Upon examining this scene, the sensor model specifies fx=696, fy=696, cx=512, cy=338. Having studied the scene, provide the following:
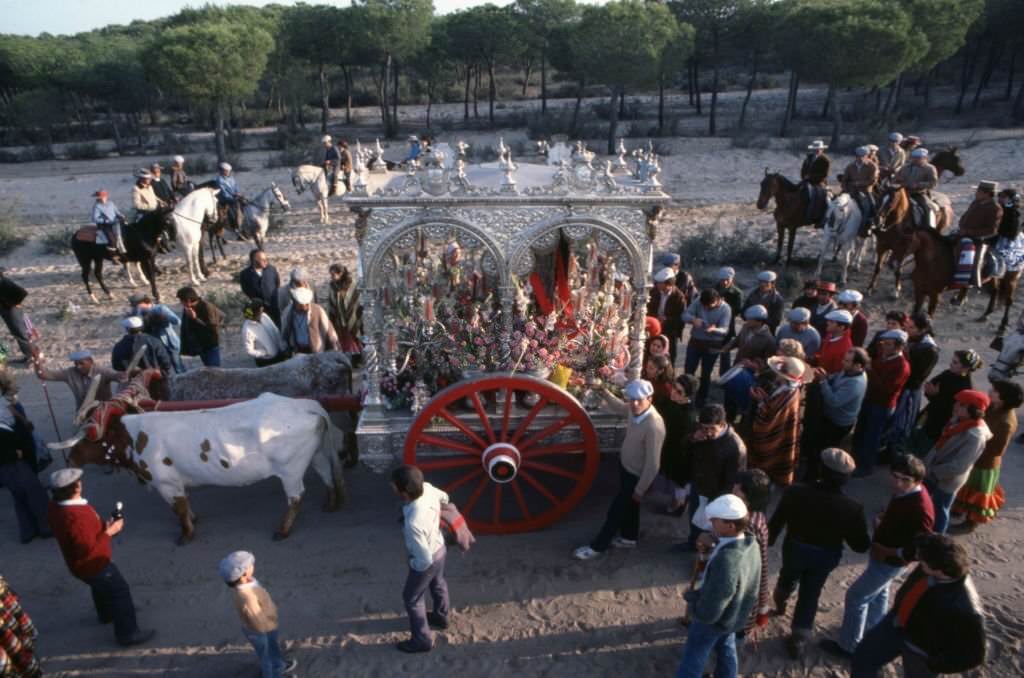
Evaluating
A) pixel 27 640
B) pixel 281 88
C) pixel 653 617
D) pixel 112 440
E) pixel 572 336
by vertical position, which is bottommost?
pixel 653 617

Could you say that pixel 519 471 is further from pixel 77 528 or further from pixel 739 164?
pixel 739 164

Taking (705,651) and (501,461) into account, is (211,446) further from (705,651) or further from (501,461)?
(705,651)

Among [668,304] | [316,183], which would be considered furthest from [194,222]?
[668,304]

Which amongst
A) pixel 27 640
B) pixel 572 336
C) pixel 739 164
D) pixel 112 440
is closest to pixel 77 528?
pixel 27 640

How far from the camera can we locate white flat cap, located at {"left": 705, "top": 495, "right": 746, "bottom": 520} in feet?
12.0

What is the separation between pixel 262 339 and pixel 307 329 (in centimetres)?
48

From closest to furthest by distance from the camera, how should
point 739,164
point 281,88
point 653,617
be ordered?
point 653,617 < point 739,164 < point 281,88

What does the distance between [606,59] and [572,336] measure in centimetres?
1944

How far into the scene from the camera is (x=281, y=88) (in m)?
28.3

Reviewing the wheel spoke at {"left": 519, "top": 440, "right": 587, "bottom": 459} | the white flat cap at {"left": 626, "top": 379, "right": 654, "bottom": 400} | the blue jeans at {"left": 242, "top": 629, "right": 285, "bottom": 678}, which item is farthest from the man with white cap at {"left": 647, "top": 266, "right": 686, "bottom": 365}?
the blue jeans at {"left": 242, "top": 629, "right": 285, "bottom": 678}

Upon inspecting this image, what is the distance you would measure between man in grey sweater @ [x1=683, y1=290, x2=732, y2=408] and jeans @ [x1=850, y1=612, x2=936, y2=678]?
3.85 m

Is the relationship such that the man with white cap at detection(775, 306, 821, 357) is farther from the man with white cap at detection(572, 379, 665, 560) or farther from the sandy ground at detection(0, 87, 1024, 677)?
the man with white cap at detection(572, 379, 665, 560)

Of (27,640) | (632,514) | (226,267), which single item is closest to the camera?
(27,640)

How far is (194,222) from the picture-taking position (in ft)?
40.3
